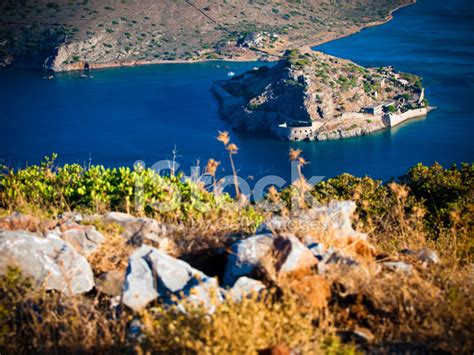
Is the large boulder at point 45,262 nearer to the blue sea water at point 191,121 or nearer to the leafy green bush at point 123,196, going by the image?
the leafy green bush at point 123,196

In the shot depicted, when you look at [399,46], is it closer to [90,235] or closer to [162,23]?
[162,23]

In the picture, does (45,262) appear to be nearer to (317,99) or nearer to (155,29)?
(317,99)

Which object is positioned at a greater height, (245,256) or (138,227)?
(245,256)

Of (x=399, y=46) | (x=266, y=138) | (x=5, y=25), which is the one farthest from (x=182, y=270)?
(x=5, y=25)

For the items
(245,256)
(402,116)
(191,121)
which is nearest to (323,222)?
(245,256)

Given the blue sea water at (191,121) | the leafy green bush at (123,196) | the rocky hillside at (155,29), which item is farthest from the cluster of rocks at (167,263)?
the rocky hillside at (155,29)

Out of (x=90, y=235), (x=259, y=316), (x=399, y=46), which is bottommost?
(x=399, y=46)

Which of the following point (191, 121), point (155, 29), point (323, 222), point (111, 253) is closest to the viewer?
point (111, 253)
